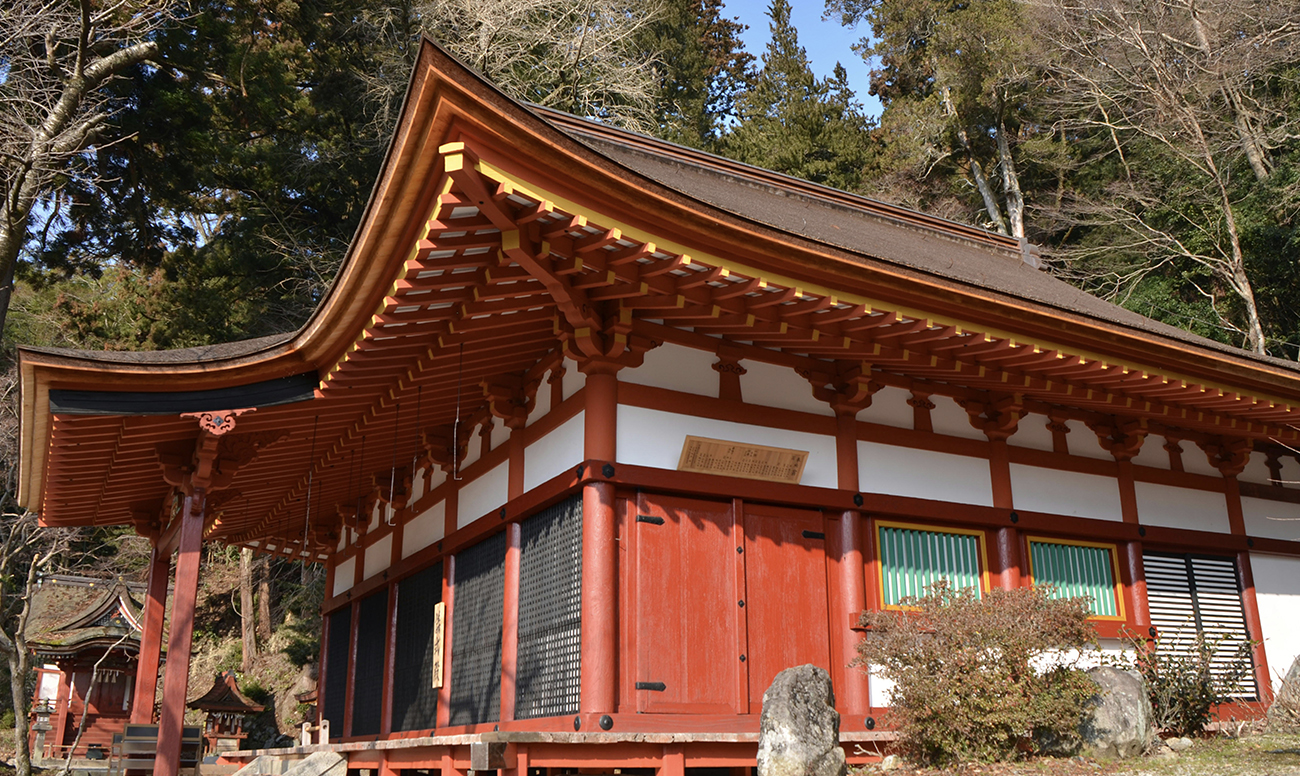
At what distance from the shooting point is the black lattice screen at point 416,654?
29.4 ft

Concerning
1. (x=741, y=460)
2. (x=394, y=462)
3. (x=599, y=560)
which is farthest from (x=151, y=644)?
(x=741, y=460)

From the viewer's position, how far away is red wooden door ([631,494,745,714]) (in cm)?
638

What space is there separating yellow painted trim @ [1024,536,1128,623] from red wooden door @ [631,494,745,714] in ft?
10.2

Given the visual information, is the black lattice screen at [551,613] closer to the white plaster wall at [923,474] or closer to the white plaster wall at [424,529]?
the white plaster wall at [424,529]

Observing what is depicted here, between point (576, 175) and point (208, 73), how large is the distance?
57.7 feet

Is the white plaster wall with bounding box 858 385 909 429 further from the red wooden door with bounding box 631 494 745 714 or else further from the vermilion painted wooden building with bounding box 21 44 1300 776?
the red wooden door with bounding box 631 494 745 714

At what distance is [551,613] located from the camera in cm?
682

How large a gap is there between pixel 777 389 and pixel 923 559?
74.9 inches

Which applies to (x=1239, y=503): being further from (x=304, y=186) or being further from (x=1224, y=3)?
(x=304, y=186)

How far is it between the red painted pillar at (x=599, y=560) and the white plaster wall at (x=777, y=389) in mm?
1231

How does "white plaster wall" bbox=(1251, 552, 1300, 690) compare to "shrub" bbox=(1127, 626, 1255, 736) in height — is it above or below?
above

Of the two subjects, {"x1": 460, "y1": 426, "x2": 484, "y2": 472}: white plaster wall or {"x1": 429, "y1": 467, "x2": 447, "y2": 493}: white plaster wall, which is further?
{"x1": 429, "y1": 467, "x2": 447, "y2": 493}: white plaster wall

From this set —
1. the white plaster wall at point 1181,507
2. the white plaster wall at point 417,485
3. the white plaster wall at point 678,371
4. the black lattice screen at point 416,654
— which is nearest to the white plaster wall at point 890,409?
the white plaster wall at point 678,371

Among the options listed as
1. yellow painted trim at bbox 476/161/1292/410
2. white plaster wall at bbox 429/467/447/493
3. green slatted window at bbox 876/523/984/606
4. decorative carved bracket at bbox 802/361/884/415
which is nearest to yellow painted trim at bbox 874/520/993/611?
green slatted window at bbox 876/523/984/606
